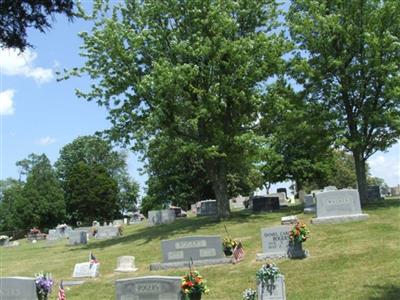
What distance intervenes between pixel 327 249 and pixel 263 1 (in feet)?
53.2

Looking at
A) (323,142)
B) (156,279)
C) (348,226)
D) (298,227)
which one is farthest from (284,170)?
(156,279)

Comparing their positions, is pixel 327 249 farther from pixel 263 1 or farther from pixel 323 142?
pixel 263 1

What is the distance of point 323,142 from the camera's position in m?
28.2

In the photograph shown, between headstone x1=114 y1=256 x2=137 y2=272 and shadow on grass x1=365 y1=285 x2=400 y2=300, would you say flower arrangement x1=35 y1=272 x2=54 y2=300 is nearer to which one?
headstone x1=114 y1=256 x2=137 y2=272

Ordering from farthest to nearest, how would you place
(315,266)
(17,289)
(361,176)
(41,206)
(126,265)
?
(41,206) < (361,176) < (126,265) < (315,266) < (17,289)

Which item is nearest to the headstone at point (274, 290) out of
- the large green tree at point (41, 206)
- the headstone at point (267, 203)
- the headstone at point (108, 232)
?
the headstone at point (267, 203)

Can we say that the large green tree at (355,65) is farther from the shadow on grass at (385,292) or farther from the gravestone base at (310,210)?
the shadow on grass at (385,292)

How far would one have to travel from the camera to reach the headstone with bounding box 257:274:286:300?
39.5 ft

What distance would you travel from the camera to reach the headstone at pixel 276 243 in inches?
651

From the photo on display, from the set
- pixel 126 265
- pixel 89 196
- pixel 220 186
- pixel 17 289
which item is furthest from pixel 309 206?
pixel 89 196

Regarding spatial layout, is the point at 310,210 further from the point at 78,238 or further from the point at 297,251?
the point at 78,238

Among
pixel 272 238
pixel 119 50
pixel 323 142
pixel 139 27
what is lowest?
pixel 272 238

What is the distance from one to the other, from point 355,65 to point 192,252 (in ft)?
47.7

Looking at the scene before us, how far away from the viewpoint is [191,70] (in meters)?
25.6
